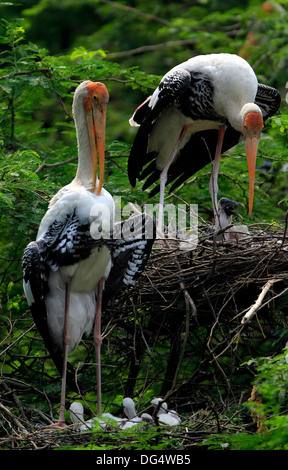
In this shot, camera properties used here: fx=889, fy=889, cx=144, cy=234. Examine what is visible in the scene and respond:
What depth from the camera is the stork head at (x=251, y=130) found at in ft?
25.0

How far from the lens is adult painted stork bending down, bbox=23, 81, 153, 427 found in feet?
21.0

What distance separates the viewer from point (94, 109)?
685 cm

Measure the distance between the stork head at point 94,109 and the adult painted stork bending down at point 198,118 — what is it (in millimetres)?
1117

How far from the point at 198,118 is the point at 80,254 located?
233 cm

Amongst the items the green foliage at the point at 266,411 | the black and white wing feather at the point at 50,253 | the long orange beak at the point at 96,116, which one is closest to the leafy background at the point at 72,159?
the green foliage at the point at 266,411

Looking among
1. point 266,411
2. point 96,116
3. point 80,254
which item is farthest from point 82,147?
point 266,411

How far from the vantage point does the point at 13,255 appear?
7684mm

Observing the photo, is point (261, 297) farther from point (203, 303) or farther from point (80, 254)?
point (80, 254)

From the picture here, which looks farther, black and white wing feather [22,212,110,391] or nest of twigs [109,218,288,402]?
nest of twigs [109,218,288,402]

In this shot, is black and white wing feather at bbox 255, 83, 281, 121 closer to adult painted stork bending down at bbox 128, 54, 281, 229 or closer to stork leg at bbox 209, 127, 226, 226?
adult painted stork bending down at bbox 128, 54, 281, 229

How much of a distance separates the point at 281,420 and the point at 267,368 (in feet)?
2.22

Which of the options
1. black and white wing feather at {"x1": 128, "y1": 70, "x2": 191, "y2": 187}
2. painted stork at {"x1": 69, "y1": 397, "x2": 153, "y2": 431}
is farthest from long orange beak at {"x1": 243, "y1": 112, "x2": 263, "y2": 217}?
painted stork at {"x1": 69, "y1": 397, "x2": 153, "y2": 431}

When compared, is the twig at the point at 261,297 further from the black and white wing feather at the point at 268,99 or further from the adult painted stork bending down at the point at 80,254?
the black and white wing feather at the point at 268,99

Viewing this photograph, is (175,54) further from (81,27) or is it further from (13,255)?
(13,255)
